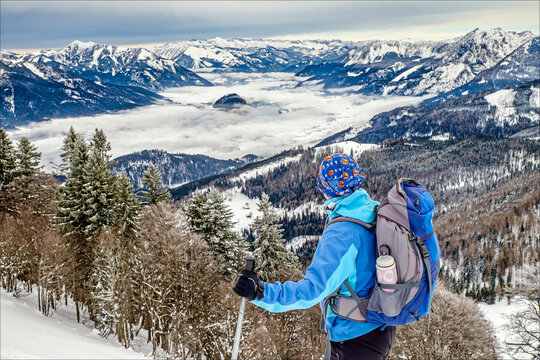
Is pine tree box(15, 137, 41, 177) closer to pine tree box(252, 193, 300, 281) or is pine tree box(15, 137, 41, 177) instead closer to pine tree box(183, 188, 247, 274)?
pine tree box(183, 188, 247, 274)

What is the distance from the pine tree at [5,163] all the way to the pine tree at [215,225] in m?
18.3

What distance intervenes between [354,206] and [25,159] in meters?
42.5

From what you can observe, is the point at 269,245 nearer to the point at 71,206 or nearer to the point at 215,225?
the point at 215,225

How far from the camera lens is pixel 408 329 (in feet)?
102

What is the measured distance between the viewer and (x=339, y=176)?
4.69 m

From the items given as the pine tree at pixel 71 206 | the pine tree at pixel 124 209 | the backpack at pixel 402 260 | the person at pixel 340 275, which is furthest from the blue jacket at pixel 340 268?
the pine tree at pixel 124 209

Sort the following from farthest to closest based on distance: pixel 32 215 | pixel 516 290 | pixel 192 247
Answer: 1. pixel 32 215
2. pixel 516 290
3. pixel 192 247

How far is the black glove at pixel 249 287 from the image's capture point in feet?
13.6

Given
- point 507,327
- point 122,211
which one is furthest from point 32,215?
point 507,327

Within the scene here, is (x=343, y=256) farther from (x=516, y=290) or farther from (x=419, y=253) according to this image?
(x=516, y=290)

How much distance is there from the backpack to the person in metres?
0.14

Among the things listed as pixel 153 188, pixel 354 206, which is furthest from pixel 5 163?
pixel 354 206

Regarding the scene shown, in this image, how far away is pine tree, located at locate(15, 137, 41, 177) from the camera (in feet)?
120

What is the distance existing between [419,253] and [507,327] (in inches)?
1102
